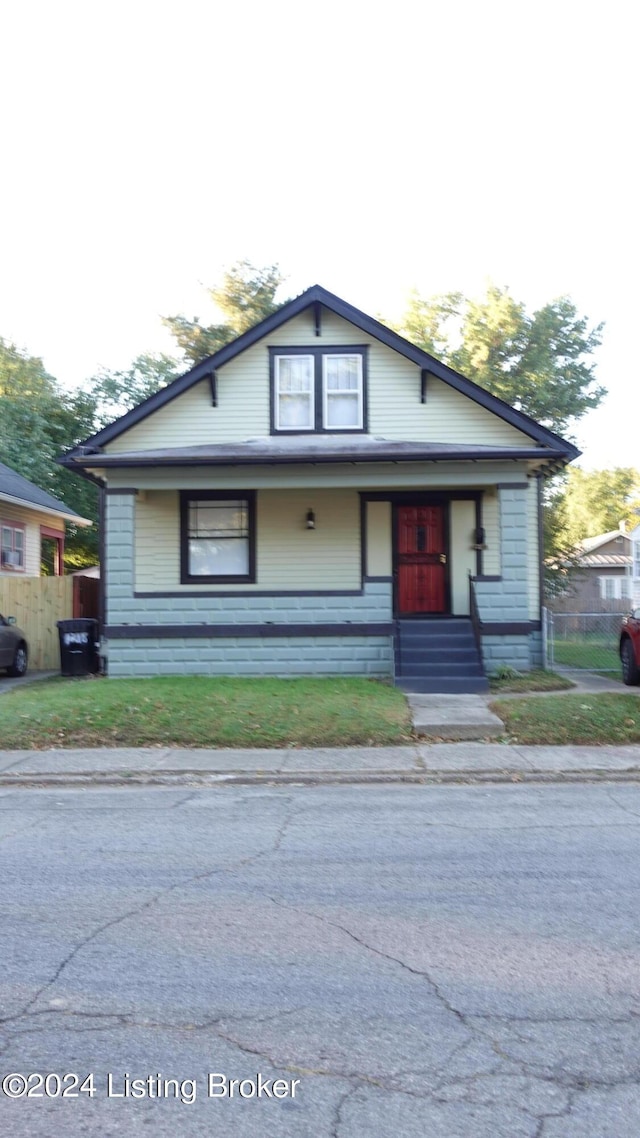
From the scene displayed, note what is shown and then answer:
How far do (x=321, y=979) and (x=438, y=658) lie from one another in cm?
1141

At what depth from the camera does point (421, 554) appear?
57.9 feet

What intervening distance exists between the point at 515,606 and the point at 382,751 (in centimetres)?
612

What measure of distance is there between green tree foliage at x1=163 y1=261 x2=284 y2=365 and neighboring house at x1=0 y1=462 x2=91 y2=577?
411 inches

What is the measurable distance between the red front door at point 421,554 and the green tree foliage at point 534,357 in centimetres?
1738

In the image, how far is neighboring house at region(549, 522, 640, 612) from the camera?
33875 mm

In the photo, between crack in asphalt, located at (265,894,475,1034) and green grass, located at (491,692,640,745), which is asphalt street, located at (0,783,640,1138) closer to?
crack in asphalt, located at (265,894,475,1034)

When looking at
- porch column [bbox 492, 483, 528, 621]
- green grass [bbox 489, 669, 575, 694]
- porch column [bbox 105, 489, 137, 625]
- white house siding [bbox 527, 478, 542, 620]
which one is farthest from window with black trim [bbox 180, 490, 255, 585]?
white house siding [bbox 527, 478, 542, 620]

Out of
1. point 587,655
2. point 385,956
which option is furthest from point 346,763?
point 587,655

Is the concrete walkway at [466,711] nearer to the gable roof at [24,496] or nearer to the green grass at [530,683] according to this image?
the green grass at [530,683]

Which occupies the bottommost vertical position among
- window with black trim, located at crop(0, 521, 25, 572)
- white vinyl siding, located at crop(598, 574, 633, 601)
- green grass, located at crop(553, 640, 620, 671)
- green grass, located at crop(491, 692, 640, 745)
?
green grass, located at crop(491, 692, 640, 745)

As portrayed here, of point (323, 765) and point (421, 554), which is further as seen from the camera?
point (421, 554)

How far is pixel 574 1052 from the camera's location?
13.1ft

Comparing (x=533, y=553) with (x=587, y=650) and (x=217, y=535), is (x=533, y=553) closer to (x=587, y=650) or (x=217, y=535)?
(x=587, y=650)

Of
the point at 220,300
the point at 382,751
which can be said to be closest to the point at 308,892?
the point at 382,751
